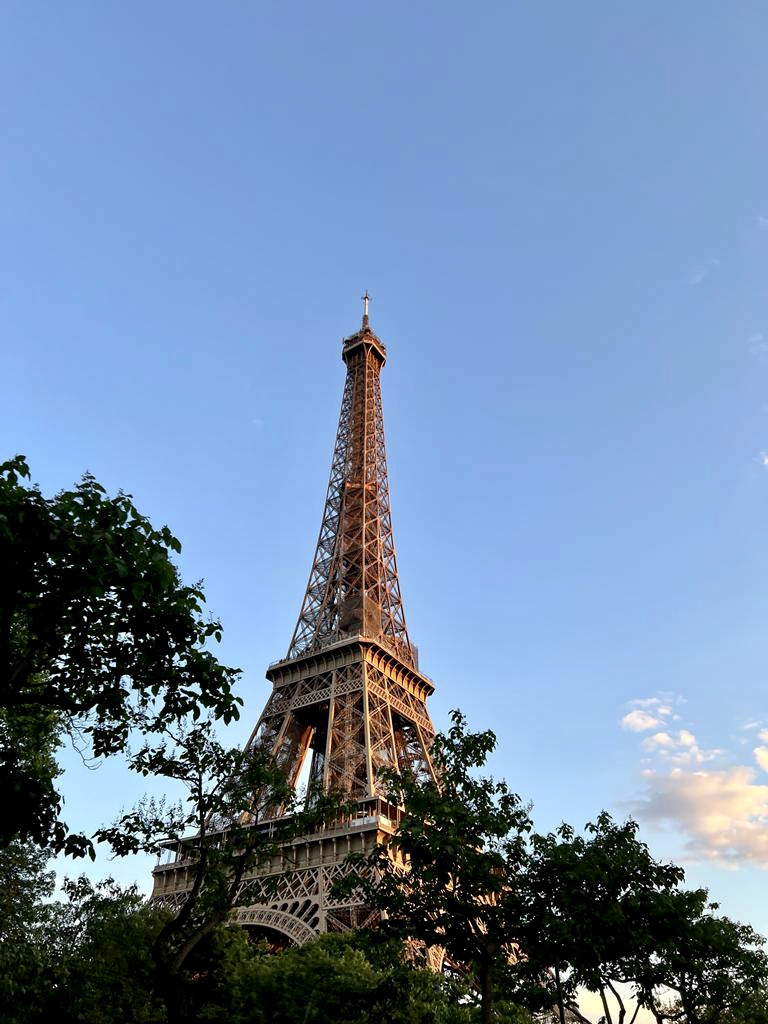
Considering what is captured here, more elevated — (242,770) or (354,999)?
(242,770)

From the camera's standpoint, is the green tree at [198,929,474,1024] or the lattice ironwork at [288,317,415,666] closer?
the green tree at [198,929,474,1024]

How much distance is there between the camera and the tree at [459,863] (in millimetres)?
16766

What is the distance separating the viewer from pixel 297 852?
39156 mm

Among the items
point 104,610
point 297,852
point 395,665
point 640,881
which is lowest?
point 640,881

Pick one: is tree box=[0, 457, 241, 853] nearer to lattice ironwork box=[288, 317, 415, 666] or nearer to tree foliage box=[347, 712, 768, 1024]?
tree foliage box=[347, 712, 768, 1024]

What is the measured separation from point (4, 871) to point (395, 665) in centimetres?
2970

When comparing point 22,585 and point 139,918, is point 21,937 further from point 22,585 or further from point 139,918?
point 22,585

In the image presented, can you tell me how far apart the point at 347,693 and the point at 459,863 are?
99.2ft

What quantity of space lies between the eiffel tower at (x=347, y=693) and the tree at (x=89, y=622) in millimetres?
19588

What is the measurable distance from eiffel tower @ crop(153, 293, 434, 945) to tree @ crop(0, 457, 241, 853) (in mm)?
19588

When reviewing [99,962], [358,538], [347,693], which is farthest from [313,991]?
[358,538]

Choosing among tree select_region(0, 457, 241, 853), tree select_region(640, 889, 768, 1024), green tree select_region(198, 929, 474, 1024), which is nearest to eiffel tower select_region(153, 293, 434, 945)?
green tree select_region(198, 929, 474, 1024)

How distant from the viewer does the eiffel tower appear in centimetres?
3734

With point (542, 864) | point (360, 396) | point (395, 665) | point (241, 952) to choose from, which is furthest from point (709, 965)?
point (360, 396)
